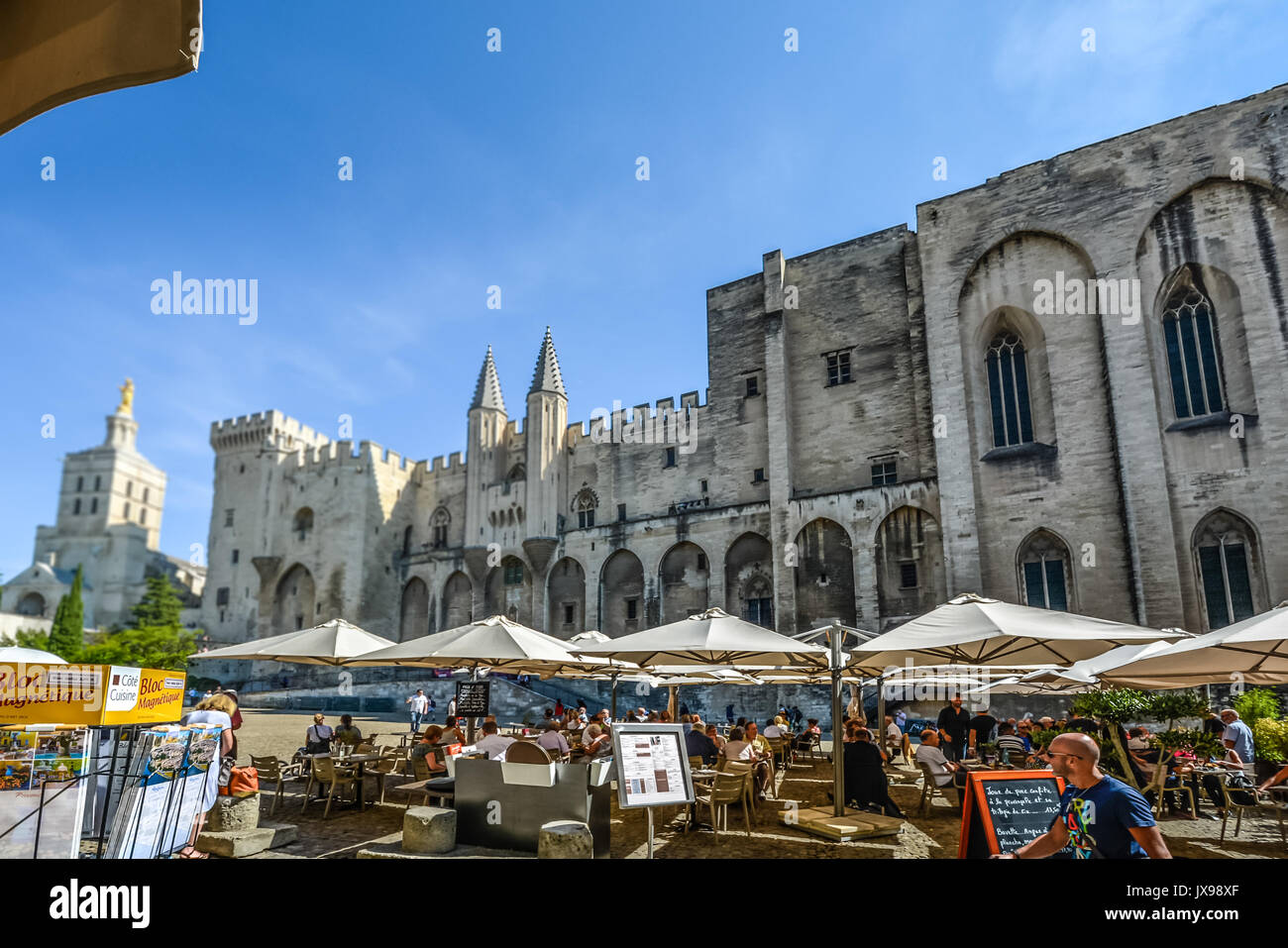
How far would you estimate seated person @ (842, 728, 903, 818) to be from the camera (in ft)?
29.2

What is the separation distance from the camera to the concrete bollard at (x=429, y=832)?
21.2 feet

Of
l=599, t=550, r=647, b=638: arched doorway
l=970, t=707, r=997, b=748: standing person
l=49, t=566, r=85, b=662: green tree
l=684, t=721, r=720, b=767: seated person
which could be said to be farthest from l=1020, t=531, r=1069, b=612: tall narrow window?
l=49, t=566, r=85, b=662: green tree

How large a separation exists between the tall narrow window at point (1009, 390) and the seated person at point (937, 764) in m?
15.5

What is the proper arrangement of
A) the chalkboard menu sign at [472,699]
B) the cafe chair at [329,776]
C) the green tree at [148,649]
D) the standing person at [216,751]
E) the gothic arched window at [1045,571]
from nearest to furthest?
the standing person at [216,751] < the cafe chair at [329,776] < the chalkboard menu sign at [472,699] < the gothic arched window at [1045,571] < the green tree at [148,649]

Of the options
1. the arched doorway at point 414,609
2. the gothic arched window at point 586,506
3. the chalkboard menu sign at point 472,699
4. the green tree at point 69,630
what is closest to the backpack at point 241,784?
the chalkboard menu sign at point 472,699

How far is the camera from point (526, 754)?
6.78 meters

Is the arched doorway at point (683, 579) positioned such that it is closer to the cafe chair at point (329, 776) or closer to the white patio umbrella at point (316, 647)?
the white patio umbrella at point (316, 647)

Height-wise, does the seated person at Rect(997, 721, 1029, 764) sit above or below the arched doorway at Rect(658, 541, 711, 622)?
below

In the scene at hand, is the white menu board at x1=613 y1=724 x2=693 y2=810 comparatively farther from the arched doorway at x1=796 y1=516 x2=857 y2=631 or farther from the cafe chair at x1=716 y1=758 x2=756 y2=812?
the arched doorway at x1=796 y1=516 x2=857 y2=631

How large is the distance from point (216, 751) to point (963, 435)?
71.6ft

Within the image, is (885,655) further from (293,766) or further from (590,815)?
(293,766)

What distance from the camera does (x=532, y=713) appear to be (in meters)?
23.3

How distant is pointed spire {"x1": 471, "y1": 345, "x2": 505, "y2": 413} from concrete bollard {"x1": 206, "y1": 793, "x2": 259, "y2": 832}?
32013mm
